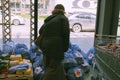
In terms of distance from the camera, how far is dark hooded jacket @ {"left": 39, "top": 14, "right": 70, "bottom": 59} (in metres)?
3.41

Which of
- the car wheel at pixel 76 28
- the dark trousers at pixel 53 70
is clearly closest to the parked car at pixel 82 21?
the car wheel at pixel 76 28

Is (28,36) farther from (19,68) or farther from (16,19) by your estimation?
(19,68)

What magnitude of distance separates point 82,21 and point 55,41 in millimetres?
2485

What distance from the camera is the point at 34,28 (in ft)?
18.1

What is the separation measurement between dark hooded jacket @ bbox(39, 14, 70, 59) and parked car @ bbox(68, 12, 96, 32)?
7.38ft

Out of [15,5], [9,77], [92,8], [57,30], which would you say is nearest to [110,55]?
[57,30]

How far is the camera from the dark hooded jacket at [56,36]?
341 centimetres

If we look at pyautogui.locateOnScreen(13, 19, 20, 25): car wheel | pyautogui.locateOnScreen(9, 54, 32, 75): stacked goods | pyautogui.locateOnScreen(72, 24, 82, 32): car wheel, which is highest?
pyautogui.locateOnScreen(13, 19, 20, 25): car wheel

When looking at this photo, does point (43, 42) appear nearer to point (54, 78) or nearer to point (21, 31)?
point (54, 78)

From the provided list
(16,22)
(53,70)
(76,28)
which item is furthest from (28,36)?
(53,70)

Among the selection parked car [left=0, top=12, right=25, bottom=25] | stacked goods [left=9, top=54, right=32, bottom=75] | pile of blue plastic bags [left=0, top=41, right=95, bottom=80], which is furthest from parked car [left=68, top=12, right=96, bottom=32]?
stacked goods [left=9, top=54, right=32, bottom=75]

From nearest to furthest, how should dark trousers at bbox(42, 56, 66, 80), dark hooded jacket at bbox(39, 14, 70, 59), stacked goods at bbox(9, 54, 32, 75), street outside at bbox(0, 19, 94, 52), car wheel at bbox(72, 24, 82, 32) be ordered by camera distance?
dark hooded jacket at bbox(39, 14, 70, 59)
dark trousers at bbox(42, 56, 66, 80)
stacked goods at bbox(9, 54, 32, 75)
street outside at bbox(0, 19, 94, 52)
car wheel at bbox(72, 24, 82, 32)

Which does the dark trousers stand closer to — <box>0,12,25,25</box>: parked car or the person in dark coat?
the person in dark coat

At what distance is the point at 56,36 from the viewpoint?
344 cm
